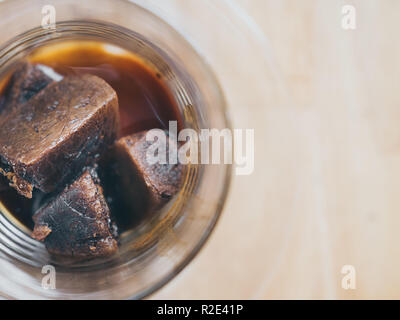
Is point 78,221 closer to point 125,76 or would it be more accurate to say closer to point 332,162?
point 125,76

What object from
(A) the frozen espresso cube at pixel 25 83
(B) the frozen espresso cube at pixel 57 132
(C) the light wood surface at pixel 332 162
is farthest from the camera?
(C) the light wood surface at pixel 332 162

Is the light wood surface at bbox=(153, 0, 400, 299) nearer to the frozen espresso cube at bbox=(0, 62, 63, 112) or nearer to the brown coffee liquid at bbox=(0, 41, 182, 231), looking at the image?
the brown coffee liquid at bbox=(0, 41, 182, 231)

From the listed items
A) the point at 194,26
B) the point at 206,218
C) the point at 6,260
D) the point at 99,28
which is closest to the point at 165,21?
the point at 194,26

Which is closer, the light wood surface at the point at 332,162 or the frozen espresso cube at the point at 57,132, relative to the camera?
the frozen espresso cube at the point at 57,132

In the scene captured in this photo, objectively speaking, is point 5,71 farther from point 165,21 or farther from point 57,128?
point 165,21

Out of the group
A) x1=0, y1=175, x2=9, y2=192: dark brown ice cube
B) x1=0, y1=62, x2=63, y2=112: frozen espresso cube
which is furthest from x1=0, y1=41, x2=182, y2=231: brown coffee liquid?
x1=0, y1=175, x2=9, y2=192: dark brown ice cube

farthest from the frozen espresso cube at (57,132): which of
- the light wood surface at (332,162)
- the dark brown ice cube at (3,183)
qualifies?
the light wood surface at (332,162)

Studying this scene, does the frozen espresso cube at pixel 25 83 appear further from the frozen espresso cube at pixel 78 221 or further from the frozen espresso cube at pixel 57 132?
the frozen espresso cube at pixel 78 221
